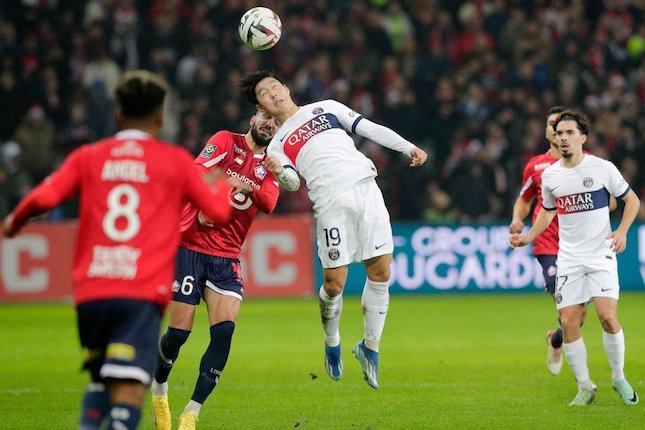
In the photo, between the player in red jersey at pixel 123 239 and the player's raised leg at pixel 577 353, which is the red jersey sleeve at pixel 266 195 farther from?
the player in red jersey at pixel 123 239

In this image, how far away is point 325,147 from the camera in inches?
345

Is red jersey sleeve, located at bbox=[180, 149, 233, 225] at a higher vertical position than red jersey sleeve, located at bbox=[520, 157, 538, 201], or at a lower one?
higher

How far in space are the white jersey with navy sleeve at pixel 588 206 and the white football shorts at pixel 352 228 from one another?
1728mm

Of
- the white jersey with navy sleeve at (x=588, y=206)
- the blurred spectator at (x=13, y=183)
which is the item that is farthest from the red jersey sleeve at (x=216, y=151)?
the blurred spectator at (x=13, y=183)

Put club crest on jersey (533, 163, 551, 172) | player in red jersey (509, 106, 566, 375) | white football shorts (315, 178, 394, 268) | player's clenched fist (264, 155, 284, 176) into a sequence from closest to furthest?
player's clenched fist (264, 155, 284, 176) < white football shorts (315, 178, 394, 268) < player in red jersey (509, 106, 566, 375) < club crest on jersey (533, 163, 551, 172)

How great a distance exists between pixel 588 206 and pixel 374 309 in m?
2.02

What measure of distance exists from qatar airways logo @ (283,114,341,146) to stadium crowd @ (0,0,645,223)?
11.0 metres

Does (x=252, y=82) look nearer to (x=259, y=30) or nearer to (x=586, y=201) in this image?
(x=259, y=30)

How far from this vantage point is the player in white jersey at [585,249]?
9367 mm

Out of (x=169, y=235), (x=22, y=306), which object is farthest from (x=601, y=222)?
(x=22, y=306)

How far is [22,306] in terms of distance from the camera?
18.9m

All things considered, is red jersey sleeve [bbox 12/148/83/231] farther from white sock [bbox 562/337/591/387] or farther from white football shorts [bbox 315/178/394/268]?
white sock [bbox 562/337/591/387]

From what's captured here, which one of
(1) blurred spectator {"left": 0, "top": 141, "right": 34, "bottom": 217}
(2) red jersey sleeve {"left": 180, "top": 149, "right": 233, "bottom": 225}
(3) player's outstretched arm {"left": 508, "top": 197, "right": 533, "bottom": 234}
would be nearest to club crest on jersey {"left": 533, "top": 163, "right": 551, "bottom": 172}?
(3) player's outstretched arm {"left": 508, "top": 197, "right": 533, "bottom": 234}

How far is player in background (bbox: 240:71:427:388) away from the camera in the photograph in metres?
8.66
